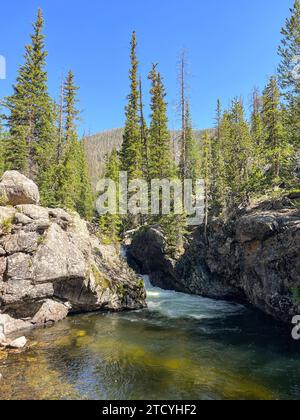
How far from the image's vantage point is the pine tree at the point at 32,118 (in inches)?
1292

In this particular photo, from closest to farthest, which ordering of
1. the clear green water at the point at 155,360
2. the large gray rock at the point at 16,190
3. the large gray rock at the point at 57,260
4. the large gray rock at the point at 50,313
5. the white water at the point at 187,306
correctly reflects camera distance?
1. the clear green water at the point at 155,360
2. the large gray rock at the point at 50,313
3. the large gray rock at the point at 57,260
4. the large gray rock at the point at 16,190
5. the white water at the point at 187,306

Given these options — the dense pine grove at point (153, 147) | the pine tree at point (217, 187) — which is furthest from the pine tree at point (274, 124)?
the pine tree at point (217, 187)

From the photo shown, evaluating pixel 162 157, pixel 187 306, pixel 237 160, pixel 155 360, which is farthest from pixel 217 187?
pixel 155 360

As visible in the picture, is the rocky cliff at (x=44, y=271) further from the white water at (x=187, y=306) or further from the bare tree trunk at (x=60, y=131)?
the bare tree trunk at (x=60, y=131)

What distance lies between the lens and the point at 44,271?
21172mm

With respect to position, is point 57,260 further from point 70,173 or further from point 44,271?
point 70,173

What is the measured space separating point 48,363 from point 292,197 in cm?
2104

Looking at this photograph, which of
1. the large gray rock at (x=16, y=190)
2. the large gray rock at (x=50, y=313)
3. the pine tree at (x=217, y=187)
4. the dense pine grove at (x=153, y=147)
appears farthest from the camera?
the pine tree at (x=217, y=187)

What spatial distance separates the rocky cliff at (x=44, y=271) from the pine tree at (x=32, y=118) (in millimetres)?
8915

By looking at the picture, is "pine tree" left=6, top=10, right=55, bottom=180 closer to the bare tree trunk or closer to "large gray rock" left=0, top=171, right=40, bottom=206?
the bare tree trunk

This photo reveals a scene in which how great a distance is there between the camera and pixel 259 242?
23938mm

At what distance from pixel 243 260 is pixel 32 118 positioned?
2676cm
